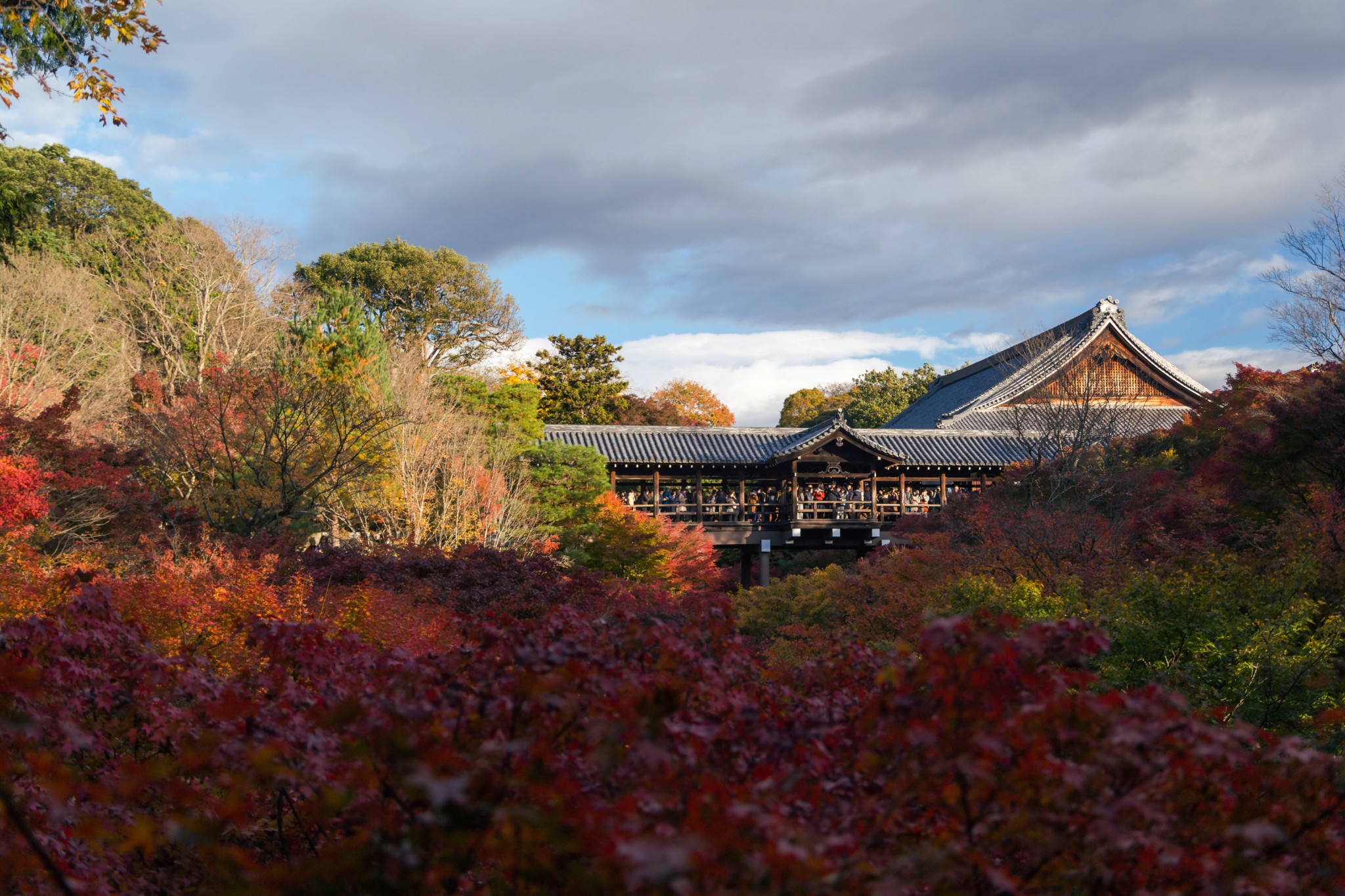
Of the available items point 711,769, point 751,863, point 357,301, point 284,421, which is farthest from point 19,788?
point 357,301

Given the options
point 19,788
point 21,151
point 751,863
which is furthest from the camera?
point 21,151

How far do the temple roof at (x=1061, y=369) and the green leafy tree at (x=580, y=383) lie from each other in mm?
12412

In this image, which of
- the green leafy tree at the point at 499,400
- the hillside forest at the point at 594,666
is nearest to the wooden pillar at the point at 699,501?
the hillside forest at the point at 594,666

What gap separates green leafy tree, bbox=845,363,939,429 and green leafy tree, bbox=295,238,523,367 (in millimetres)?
17730

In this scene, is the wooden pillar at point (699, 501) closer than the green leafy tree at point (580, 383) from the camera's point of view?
Yes

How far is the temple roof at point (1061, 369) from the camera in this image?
2894 cm

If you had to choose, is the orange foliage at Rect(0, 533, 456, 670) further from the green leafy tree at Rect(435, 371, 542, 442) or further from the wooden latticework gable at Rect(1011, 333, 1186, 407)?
the wooden latticework gable at Rect(1011, 333, 1186, 407)

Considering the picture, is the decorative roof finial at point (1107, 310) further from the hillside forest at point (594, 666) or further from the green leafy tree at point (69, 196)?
the green leafy tree at point (69, 196)

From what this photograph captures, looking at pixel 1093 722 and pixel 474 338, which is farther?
pixel 474 338

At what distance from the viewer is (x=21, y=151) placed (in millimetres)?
28391

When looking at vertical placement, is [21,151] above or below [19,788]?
above

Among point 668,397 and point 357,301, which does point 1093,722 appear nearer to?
point 357,301

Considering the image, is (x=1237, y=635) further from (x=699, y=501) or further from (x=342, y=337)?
(x=342, y=337)

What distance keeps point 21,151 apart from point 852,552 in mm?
29321
